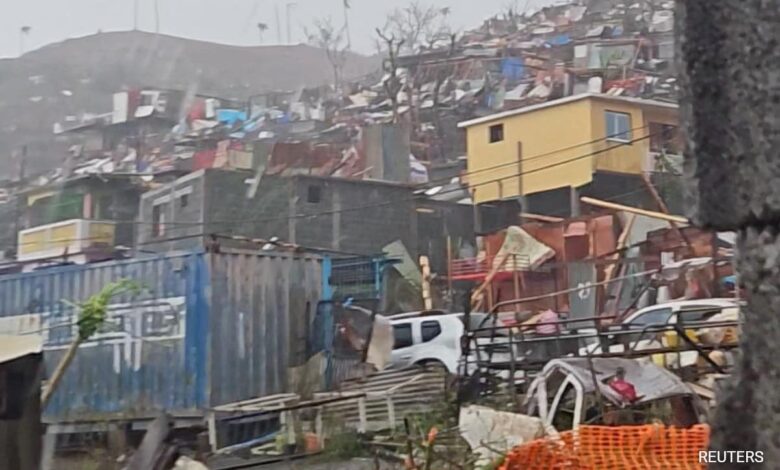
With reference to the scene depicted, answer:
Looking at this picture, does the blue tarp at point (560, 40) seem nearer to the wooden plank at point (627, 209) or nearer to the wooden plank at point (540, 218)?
the wooden plank at point (540, 218)

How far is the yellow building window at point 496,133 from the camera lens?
89.7 ft

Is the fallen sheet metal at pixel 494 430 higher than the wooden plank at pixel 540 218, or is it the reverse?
the wooden plank at pixel 540 218

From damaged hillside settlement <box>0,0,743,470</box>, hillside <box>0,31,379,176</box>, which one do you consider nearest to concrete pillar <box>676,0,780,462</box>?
damaged hillside settlement <box>0,0,743,470</box>

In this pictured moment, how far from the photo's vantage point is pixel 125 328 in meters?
12.1

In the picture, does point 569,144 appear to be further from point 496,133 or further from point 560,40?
point 560,40

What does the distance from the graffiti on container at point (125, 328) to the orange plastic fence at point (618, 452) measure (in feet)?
26.5

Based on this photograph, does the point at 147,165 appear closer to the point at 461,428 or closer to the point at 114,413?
the point at 114,413

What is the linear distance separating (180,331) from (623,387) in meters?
5.46

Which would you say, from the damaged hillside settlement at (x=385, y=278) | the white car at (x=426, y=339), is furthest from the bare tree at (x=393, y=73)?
the white car at (x=426, y=339)

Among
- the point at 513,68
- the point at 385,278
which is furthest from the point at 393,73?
the point at 385,278

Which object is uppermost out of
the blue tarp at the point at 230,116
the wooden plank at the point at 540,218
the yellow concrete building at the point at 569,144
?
the blue tarp at the point at 230,116

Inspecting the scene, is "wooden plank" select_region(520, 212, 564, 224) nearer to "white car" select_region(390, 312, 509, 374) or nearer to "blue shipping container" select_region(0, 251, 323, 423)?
"white car" select_region(390, 312, 509, 374)

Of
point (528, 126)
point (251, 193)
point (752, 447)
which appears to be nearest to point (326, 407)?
point (752, 447)

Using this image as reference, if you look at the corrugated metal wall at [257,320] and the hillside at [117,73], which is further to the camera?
the hillside at [117,73]
